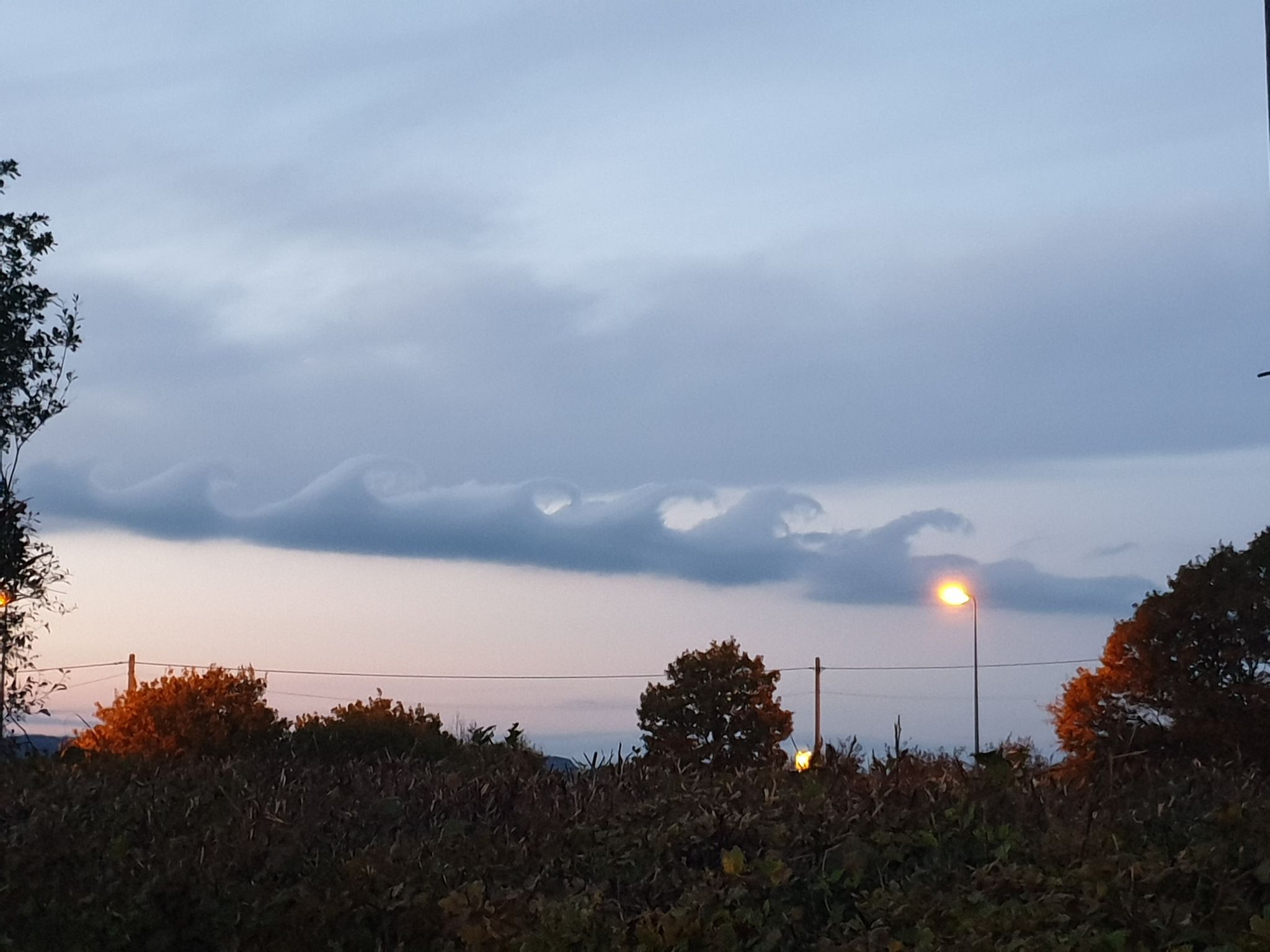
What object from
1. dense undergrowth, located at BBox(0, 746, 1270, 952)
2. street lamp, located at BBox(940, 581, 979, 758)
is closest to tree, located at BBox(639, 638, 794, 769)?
street lamp, located at BBox(940, 581, 979, 758)

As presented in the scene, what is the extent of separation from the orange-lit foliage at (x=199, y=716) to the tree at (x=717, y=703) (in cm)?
1804

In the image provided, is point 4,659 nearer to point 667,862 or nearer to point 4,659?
point 4,659

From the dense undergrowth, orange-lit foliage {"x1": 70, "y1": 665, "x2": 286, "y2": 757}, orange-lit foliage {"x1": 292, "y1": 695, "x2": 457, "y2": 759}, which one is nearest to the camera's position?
the dense undergrowth

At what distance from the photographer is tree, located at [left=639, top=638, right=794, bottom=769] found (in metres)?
47.3

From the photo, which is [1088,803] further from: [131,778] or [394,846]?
[131,778]

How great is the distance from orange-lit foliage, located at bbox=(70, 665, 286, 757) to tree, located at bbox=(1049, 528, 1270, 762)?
18.6 metres

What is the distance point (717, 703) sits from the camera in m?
47.5

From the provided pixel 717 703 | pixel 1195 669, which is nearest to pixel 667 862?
pixel 1195 669

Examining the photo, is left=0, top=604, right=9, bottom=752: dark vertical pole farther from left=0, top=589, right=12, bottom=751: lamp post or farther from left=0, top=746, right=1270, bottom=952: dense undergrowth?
left=0, top=746, right=1270, bottom=952: dense undergrowth

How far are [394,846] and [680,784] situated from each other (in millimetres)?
2051

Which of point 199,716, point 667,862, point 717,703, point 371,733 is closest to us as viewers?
point 667,862

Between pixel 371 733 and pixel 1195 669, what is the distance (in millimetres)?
19692

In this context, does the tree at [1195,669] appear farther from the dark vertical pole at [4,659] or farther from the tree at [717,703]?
the dark vertical pole at [4,659]

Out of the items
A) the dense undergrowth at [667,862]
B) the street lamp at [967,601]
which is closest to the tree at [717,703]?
the street lamp at [967,601]
